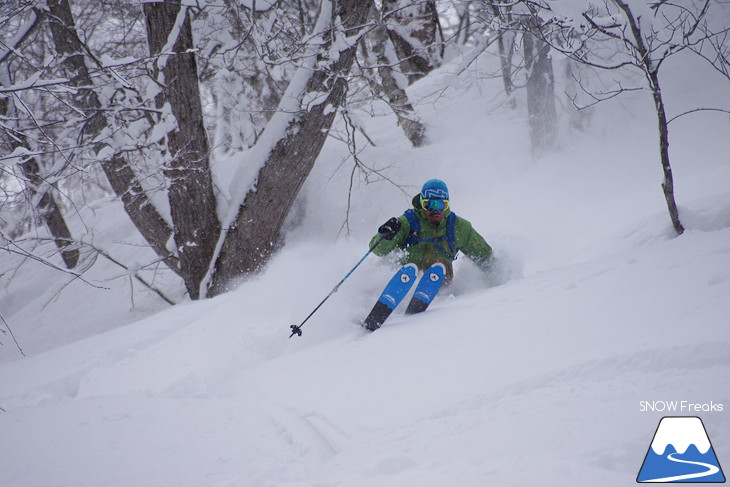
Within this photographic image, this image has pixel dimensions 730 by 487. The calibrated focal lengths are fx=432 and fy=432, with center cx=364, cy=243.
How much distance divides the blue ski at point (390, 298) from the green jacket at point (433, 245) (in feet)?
1.87

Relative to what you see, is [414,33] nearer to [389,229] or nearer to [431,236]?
[431,236]

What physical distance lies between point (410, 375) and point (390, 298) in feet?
4.74

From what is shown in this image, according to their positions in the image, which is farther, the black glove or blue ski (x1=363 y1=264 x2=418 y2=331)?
the black glove

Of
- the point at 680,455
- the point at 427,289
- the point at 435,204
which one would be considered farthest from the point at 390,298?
the point at 680,455

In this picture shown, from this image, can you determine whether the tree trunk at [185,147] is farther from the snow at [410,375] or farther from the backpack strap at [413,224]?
the backpack strap at [413,224]

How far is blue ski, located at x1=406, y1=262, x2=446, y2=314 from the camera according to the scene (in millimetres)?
4219

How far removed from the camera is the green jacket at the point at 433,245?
4805 millimetres

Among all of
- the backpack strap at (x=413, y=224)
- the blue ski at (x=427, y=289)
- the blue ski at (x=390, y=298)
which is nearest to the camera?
the blue ski at (x=390, y=298)

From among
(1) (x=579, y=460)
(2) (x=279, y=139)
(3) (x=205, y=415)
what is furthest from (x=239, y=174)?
(1) (x=579, y=460)

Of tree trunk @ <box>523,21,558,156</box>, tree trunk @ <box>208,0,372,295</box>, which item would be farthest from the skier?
tree trunk @ <box>523,21,558,156</box>

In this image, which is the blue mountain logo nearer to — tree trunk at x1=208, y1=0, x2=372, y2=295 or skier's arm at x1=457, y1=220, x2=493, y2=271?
skier's arm at x1=457, y1=220, x2=493, y2=271

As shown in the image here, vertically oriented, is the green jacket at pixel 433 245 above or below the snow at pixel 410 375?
above

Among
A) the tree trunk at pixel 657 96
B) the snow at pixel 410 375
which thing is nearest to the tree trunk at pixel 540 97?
the snow at pixel 410 375

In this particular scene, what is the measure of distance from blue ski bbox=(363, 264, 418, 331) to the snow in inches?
6.2
